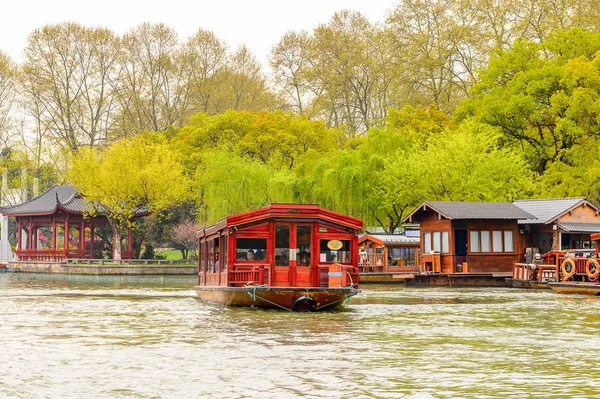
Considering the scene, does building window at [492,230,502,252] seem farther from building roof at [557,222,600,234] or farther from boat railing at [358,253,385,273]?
boat railing at [358,253,385,273]

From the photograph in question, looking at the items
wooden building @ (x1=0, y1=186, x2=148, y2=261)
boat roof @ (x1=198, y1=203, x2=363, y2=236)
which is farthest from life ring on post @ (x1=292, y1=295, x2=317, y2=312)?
wooden building @ (x1=0, y1=186, x2=148, y2=261)

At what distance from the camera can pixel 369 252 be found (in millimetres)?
54688

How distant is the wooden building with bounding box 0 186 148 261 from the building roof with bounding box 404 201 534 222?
26573 millimetres

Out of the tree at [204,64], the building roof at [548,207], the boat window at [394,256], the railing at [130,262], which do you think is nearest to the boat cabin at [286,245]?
the building roof at [548,207]

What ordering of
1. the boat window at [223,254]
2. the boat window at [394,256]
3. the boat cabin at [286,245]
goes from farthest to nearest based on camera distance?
the boat window at [394,256] → the boat window at [223,254] → the boat cabin at [286,245]

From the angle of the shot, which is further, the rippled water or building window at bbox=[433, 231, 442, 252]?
building window at bbox=[433, 231, 442, 252]

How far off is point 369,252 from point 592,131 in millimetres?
14324

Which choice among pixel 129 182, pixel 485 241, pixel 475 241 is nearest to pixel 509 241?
pixel 485 241

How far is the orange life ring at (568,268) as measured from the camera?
3734 cm

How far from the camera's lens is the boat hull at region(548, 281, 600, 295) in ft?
115

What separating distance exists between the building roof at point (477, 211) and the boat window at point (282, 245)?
63.9ft

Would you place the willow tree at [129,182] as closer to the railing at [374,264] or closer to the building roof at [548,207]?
the railing at [374,264]

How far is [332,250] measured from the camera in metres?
27.2

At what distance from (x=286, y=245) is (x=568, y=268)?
51.1ft
